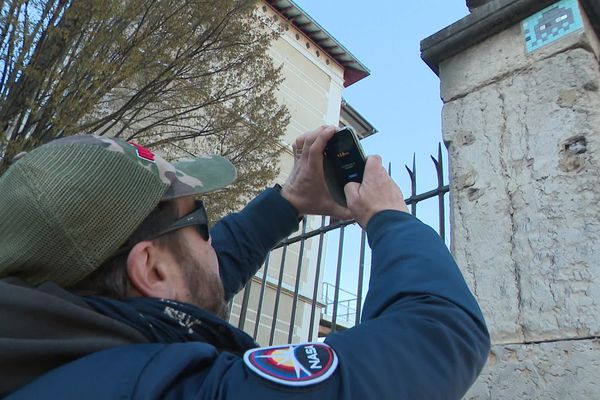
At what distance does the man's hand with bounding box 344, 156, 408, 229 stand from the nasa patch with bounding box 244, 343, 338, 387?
0.35 metres

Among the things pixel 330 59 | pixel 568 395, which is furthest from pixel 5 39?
pixel 330 59

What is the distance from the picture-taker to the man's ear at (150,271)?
40.4 inches

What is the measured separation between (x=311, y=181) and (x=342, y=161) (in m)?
0.28

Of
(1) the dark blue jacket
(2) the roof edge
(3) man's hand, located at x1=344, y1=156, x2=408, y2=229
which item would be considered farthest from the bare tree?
(2) the roof edge

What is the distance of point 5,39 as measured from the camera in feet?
14.3

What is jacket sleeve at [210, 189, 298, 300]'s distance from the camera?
1.64m

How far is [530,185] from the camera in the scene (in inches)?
75.3

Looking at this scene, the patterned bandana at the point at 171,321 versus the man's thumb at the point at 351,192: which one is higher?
the man's thumb at the point at 351,192

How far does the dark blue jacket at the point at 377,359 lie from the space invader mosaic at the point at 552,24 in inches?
59.7

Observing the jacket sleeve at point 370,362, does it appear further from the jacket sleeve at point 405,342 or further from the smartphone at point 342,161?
the smartphone at point 342,161

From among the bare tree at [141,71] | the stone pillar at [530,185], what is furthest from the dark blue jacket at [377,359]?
the bare tree at [141,71]

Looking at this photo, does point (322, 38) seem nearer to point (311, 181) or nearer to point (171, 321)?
point (311, 181)

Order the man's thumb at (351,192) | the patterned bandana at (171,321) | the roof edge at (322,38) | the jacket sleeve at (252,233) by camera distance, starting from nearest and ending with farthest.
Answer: the patterned bandana at (171,321), the man's thumb at (351,192), the jacket sleeve at (252,233), the roof edge at (322,38)

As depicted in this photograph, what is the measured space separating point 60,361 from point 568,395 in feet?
4.82
